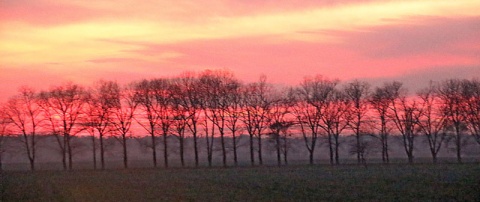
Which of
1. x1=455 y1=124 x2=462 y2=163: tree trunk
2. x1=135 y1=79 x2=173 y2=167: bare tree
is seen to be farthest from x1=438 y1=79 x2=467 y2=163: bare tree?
x1=135 y1=79 x2=173 y2=167: bare tree

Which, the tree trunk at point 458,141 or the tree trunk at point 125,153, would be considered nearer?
the tree trunk at point 458,141

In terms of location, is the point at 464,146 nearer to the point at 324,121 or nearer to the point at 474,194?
the point at 324,121

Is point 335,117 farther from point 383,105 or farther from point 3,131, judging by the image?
point 3,131

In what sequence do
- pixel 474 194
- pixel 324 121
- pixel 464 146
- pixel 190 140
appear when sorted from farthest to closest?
1. pixel 190 140
2. pixel 324 121
3. pixel 464 146
4. pixel 474 194

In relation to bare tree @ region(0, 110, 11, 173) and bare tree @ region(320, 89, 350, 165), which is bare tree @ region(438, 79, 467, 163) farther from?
bare tree @ region(0, 110, 11, 173)

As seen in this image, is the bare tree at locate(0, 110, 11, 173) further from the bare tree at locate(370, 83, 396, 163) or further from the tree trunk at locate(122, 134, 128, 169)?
the bare tree at locate(370, 83, 396, 163)

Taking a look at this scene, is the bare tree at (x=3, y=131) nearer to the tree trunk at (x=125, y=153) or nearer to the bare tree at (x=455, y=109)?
the tree trunk at (x=125, y=153)

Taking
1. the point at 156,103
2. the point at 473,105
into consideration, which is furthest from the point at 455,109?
the point at 156,103

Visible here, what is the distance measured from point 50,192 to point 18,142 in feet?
206

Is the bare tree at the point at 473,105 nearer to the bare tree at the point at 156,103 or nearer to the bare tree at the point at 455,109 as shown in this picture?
the bare tree at the point at 455,109

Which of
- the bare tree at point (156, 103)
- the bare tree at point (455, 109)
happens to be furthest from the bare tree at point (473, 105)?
the bare tree at point (156, 103)

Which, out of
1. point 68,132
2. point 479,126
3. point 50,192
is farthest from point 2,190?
point 479,126

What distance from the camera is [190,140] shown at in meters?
110

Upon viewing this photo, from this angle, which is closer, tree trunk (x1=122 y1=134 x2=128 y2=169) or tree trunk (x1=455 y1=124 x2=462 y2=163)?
tree trunk (x1=455 y1=124 x2=462 y2=163)
